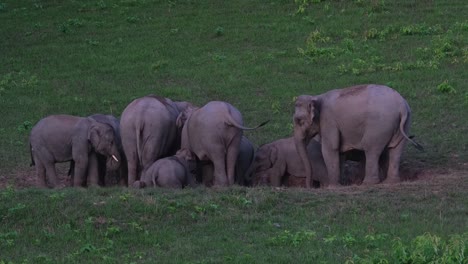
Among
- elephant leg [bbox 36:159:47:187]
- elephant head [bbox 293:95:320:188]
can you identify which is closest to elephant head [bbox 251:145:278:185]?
elephant head [bbox 293:95:320:188]

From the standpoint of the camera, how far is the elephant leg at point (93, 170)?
1638cm

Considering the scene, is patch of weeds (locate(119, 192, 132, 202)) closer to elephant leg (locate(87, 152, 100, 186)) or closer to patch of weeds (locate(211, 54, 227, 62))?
elephant leg (locate(87, 152, 100, 186))

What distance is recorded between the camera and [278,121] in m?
19.6

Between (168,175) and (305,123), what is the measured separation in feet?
6.74

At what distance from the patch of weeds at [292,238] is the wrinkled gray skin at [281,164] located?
4.69 meters

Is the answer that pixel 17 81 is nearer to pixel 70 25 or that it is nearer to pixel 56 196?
pixel 70 25

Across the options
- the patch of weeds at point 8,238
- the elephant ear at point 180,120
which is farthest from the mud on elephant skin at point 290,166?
the patch of weeds at point 8,238

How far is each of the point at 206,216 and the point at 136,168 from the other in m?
3.89

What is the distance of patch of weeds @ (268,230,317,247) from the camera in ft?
37.6

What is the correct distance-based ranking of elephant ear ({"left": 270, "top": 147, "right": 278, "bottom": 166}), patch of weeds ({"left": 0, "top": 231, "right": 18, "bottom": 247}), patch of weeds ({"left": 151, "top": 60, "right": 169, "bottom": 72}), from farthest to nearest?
patch of weeds ({"left": 151, "top": 60, "right": 169, "bottom": 72}), elephant ear ({"left": 270, "top": 147, "right": 278, "bottom": 166}), patch of weeds ({"left": 0, "top": 231, "right": 18, "bottom": 247})

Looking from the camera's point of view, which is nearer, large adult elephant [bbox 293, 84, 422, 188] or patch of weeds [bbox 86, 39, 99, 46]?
large adult elephant [bbox 293, 84, 422, 188]

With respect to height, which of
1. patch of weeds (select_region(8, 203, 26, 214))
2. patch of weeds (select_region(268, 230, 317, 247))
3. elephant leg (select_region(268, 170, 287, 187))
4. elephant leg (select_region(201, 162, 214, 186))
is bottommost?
elephant leg (select_region(268, 170, 287, 187))

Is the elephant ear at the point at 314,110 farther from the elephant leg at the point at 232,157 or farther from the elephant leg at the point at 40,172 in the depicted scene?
the elephant leg at the point at 40,172

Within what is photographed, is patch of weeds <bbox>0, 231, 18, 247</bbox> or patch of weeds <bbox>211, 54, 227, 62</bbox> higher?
patch of weeds <bbox>0, 231, 18, 247</bbox>
